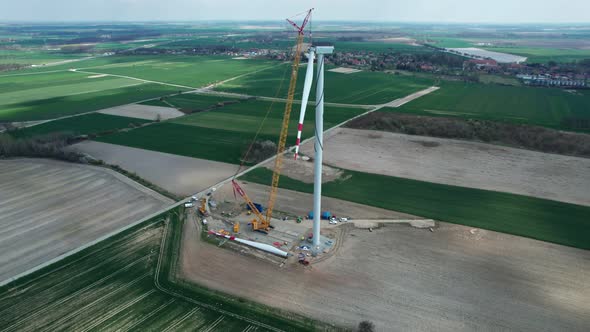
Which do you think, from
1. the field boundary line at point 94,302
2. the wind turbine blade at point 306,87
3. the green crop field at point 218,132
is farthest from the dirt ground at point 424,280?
the green crop field at point 218,132

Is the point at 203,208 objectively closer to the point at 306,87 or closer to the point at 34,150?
the point at 306,87

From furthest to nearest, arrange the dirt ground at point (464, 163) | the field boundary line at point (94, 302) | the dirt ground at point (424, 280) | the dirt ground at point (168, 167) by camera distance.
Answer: the dirt ground at point (168, 167), the dirt ground at point (464, 163), the dirt ground at point (424, 280), the field boundary line at point (94, 302)

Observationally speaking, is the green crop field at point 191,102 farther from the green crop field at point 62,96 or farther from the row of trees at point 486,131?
the row of trees at point 486,131

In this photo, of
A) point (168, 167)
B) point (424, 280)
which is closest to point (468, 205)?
point (424, 280)

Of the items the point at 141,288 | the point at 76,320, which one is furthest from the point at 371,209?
the point at 76,320

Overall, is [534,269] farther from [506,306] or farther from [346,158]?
[346,158]

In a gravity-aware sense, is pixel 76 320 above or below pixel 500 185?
below

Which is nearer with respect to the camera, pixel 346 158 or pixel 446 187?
pixel 446 187
